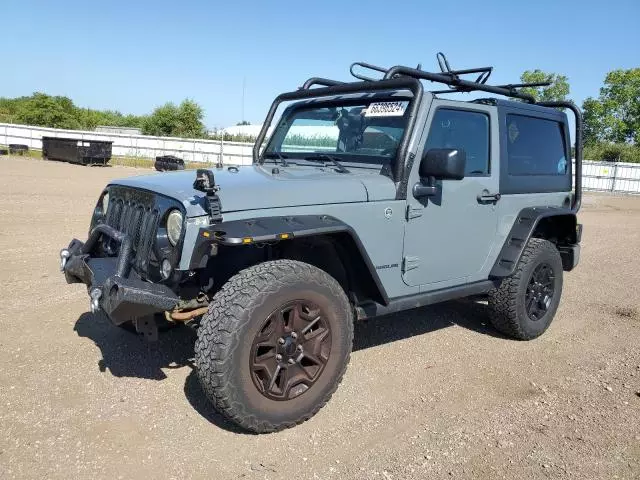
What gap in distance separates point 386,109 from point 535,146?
5.69 feet

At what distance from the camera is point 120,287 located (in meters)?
2.89

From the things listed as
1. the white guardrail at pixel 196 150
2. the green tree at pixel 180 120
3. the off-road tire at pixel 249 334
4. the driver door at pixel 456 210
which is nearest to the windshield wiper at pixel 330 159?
the driver door at pixel 456 210

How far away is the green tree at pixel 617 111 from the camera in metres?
49.2

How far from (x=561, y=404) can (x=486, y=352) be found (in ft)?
3.21

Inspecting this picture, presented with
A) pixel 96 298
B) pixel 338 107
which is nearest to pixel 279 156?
pixel 338 107

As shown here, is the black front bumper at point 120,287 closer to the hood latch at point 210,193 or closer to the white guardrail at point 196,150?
the hood latch at point 210,193

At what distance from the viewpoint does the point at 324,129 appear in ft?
14.6

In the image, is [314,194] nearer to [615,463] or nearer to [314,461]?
[314,461]

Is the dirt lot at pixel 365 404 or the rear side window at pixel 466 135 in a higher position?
the rear side window at pixel 466 135

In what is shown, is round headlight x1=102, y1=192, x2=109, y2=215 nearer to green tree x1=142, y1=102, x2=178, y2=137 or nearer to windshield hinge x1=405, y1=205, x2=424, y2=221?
windshield hinge x1=405, y1=205, x2=424, y2=221

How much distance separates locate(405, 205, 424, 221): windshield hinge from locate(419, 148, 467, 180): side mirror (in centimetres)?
26

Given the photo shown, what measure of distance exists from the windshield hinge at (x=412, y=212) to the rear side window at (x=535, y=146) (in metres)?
1.25

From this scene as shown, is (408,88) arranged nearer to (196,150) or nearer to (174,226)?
(174,226)

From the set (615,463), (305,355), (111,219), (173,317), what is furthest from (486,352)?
(111,219)
